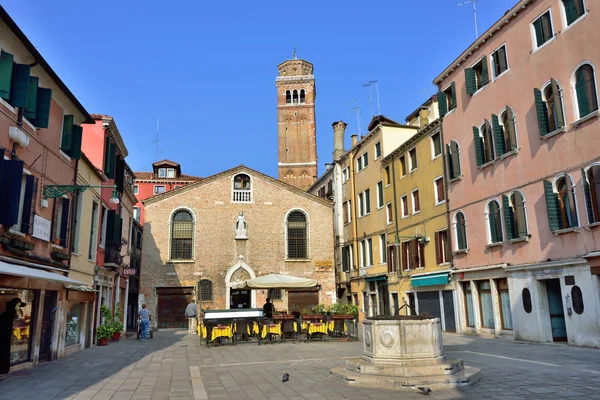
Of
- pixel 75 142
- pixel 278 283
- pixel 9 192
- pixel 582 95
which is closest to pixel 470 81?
pixel 582 95

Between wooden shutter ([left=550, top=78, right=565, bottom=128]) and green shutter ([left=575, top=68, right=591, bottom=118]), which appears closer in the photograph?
green shutter ([left=575, top=68, right=591, bottom=118])

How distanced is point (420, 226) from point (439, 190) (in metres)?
2.37

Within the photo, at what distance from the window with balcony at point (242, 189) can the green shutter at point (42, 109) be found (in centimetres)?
1840

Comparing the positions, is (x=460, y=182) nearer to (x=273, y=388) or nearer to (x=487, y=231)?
(x=487, y=231)

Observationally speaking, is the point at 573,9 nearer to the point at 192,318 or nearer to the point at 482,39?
the point at 482,39

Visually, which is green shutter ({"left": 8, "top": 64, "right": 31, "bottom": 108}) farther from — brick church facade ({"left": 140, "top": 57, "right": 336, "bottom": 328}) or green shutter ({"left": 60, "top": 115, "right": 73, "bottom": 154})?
brick church facade ({"left": 140, "top": 57, "right": 336, "bottom": 328})

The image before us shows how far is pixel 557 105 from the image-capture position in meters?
14.9

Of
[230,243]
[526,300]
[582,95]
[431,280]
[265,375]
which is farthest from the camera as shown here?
[230,243]

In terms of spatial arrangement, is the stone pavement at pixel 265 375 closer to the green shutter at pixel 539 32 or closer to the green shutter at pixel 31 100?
the green shutter at pixel 31 100

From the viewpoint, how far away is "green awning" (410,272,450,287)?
21.3 meters

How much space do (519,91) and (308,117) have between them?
167 ft

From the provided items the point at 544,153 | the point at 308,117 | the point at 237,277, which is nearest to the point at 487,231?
the point at 544,153

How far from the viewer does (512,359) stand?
11.5m

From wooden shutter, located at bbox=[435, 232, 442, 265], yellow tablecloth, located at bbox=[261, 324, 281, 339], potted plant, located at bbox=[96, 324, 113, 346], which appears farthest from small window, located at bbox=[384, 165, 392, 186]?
potted plant, located at bbox=[96, 324, 113, 346]
